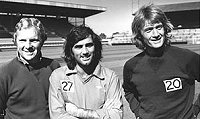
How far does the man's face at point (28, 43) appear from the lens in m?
2.30

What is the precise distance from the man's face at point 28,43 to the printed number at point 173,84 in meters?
1.12

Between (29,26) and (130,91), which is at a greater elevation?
(29,26)

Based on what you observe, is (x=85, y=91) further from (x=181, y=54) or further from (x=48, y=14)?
(x=48, y=14)

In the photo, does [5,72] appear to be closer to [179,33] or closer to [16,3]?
[16,3]

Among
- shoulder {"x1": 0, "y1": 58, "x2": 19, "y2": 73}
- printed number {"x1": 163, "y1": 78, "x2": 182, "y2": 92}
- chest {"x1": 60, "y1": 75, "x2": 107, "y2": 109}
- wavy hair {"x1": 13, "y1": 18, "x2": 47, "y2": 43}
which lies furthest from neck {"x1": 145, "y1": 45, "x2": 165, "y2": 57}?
shoulder {"x1": 0, "y1": 58, "x2": 19, "y2": 73}

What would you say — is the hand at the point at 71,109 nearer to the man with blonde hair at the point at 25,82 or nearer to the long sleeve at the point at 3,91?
the man with blonde hair at the point at 25,82

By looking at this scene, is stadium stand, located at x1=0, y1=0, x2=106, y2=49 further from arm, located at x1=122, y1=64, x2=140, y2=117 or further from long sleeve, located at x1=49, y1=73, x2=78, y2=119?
long sleeve, located at x1=49, y1=73, x2=78, y2=119

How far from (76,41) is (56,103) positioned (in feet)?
1.71

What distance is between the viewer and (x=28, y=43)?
229 cm

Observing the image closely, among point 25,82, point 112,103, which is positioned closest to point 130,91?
point 112,103

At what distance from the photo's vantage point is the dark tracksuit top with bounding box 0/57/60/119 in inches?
90.4

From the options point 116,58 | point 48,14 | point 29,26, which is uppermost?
point 48,14

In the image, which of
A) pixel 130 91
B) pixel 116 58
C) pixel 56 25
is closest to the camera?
pixel 130 91

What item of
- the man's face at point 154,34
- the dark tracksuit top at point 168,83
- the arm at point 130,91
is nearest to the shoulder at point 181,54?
the dark tracksuit top at point 168,83
